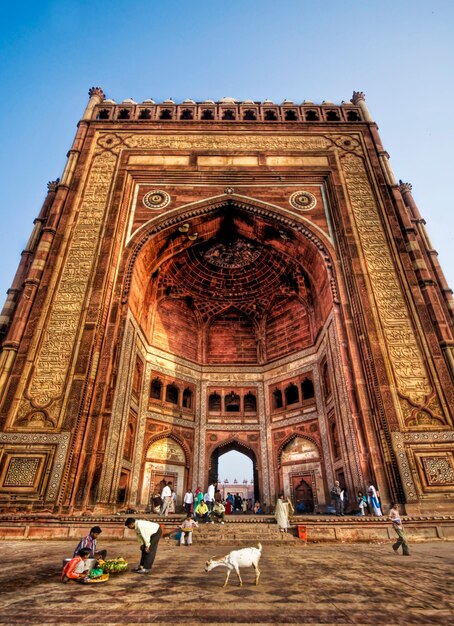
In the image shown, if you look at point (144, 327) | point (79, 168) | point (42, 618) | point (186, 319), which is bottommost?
point (42, 618)

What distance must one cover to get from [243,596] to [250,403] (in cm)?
1327

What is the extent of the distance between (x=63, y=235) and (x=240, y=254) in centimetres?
708

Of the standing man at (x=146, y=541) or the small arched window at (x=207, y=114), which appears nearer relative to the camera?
the standing man at (x=146, y=541)

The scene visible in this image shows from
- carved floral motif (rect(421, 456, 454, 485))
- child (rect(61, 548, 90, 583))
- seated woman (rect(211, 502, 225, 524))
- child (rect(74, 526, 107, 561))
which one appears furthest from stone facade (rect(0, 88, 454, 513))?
child (rect(61, 548, 90, 583))

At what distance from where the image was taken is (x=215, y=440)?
48.1 ft

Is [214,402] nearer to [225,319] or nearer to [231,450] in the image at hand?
[231,450]

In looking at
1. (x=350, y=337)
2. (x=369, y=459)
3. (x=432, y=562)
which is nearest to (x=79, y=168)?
(x=350, y=337)

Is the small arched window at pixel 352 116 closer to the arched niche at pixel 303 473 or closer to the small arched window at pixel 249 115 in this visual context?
the small arched window at pixel 249 115

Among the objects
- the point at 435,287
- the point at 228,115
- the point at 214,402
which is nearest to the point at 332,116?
the point at 228,115

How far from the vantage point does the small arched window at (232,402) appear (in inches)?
610

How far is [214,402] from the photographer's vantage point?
15.6 meters

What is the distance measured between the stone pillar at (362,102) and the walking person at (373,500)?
14372 millimetres

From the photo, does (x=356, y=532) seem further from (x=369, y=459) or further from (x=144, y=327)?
(x=144, y=327)

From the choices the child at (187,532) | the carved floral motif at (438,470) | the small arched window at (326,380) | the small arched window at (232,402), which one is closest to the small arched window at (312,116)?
the small arched window at (326,380)
